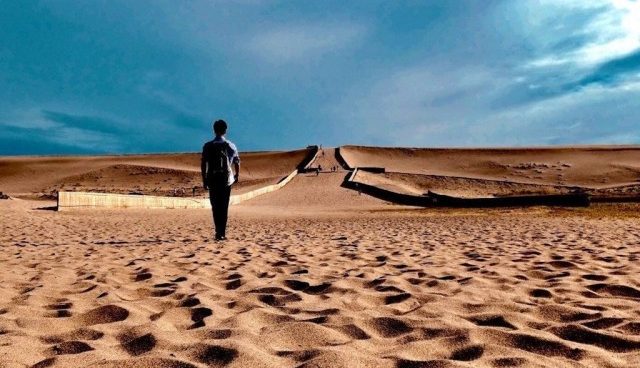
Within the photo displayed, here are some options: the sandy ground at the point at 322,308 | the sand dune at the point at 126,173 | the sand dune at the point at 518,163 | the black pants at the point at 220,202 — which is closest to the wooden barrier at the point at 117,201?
the black pants at the point at 220,202

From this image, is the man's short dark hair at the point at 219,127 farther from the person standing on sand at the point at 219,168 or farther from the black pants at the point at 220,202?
the black pants at the point at 220,202

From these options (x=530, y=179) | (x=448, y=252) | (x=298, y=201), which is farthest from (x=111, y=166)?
(x=448, y=252)

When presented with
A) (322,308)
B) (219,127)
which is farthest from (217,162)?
(322,308)

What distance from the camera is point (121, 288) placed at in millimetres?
4301

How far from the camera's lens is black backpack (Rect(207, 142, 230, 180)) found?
851 centimetres

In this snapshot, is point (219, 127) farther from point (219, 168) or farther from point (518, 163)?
point (518, 163)

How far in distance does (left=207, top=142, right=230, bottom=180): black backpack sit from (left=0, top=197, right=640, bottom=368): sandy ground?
2060mm

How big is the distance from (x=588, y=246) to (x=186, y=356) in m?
6.57

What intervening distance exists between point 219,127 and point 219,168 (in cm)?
72

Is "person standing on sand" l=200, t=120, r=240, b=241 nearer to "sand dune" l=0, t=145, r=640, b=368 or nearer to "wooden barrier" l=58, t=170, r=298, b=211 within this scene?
"sand dune" l=0, t=145, r=640, b=368

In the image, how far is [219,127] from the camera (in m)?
8.64

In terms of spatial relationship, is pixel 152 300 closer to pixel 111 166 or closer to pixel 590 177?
pixel 590 177

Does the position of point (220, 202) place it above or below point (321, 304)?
above

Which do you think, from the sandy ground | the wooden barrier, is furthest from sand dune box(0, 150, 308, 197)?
the sandy ground
